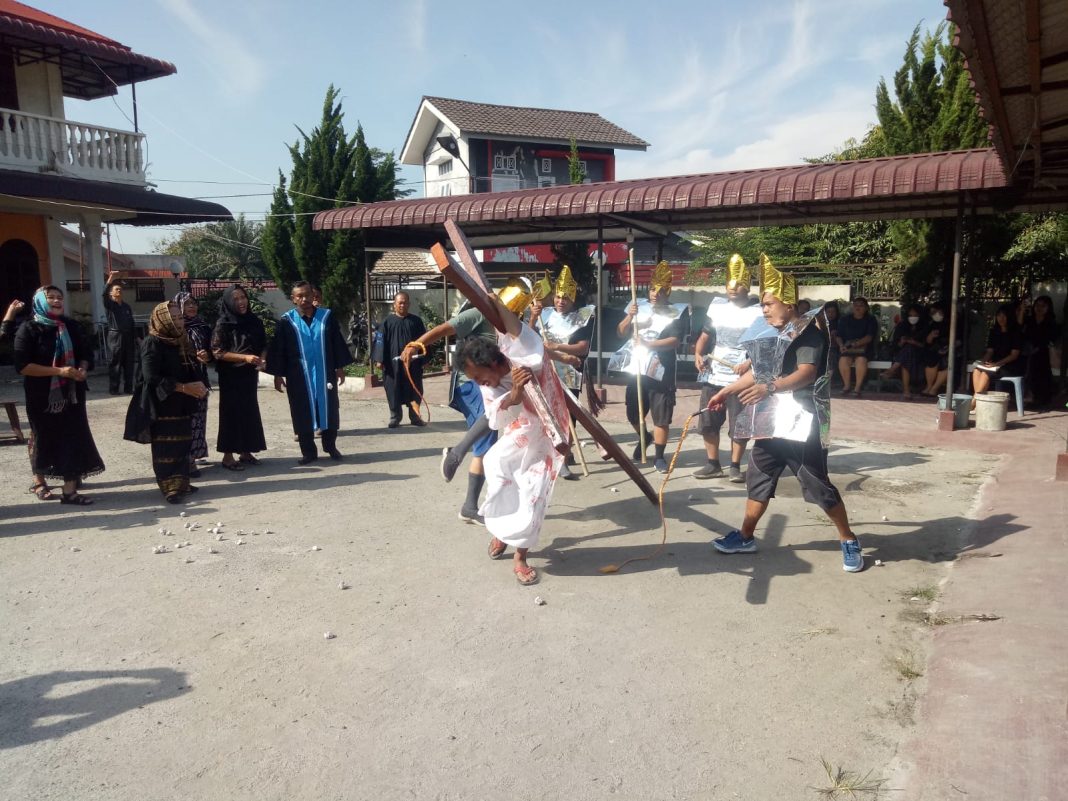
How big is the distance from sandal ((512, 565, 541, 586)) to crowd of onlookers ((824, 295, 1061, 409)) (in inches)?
266

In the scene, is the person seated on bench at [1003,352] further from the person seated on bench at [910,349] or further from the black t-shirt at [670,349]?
the black t-shirt at [670,349]

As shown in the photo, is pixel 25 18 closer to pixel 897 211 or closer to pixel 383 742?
pixel 897 211

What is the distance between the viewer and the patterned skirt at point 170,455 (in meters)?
6.41

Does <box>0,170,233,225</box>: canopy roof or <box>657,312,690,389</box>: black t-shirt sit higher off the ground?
<box>0,170,233,225</box>: canopy roof

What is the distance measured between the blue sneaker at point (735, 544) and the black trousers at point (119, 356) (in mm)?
10273

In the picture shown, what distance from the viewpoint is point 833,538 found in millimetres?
5301

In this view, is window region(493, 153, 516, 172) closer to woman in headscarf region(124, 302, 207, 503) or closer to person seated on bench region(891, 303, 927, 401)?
person seated on bench region(891, 303, 927, 401)

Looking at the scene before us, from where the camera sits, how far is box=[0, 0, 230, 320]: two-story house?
48.3 feet

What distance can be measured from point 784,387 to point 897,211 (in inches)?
317

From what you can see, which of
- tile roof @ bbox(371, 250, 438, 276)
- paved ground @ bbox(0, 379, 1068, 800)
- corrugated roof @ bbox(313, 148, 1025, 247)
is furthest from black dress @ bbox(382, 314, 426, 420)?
tile roof @ bbox(371, 250, 438, 276)

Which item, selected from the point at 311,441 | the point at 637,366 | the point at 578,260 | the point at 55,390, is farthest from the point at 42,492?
the point at 578,260

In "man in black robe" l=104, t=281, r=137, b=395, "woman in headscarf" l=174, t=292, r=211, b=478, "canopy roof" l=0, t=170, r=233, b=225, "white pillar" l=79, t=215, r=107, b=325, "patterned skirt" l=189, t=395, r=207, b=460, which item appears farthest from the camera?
"white pillar" l=79, t=215, r=107, b=325

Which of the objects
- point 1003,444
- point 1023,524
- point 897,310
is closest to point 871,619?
point 1023,524

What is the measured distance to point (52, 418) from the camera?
20.8ft
